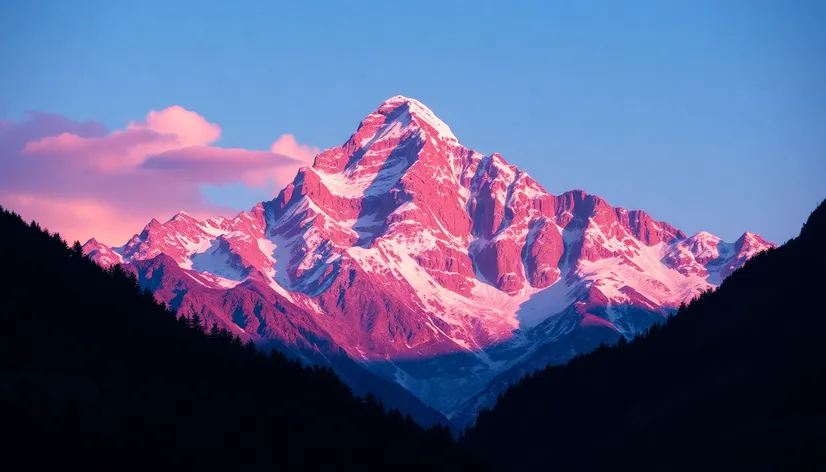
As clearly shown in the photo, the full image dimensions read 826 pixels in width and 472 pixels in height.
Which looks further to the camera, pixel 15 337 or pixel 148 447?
pixel 15 337

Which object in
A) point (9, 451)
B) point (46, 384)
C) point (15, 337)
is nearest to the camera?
point (9, 451)

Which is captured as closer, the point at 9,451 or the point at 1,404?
the point at 9,451

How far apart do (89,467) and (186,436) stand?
2449cm

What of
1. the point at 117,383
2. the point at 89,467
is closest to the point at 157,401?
the point at 117,383

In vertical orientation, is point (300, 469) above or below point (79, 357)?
below

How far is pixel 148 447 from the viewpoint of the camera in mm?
174625

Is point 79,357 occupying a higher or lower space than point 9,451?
higher

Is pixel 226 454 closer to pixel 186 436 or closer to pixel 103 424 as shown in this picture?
pixel 186 436

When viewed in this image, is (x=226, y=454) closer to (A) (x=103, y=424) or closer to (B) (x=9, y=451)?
(A) (x=103, y=424)

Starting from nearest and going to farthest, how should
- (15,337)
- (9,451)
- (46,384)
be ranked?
(9,451) < (46,384) < (15,337)

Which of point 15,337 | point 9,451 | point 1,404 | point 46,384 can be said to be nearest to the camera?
point 9,451

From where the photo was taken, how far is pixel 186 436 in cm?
18575

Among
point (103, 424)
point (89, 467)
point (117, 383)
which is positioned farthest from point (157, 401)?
point (89, 467)

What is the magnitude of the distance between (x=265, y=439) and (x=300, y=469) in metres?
7.91
